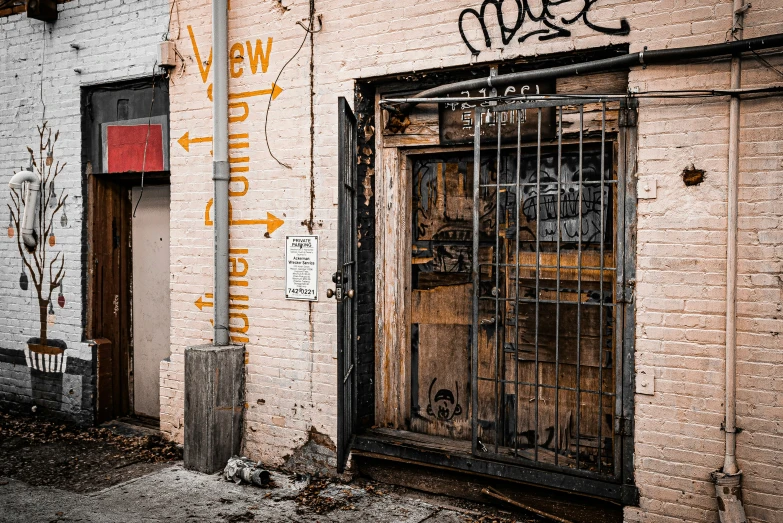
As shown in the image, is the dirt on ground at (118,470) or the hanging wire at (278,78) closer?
the dirt on ground at (118,470)

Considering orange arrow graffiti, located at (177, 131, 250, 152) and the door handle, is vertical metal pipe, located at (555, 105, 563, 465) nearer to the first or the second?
the door handle

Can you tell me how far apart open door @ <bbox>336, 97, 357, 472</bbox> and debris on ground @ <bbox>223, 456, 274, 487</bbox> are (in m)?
0.68

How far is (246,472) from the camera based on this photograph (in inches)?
201

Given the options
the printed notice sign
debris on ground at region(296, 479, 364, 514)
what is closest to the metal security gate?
debris on ground at region(296, 479, 364, 514)

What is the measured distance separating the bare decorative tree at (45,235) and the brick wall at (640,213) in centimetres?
171

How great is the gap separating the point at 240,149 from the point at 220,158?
178 mm

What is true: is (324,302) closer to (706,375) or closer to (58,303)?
(706,375)

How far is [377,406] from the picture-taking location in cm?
525

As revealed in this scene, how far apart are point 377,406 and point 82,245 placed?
3.40 metres

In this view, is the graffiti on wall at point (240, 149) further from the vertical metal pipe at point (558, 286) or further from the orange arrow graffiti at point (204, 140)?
the vertical metal pipe at point (558, 286)

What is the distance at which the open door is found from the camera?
4.58m

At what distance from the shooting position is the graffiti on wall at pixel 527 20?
163 inches

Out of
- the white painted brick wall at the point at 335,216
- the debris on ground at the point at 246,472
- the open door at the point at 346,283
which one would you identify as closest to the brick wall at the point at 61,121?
the white painted brick wall at the point at 335,216

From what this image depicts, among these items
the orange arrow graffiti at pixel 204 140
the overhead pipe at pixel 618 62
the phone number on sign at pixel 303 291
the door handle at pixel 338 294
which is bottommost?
the phone number on sign at pixel 303 291
